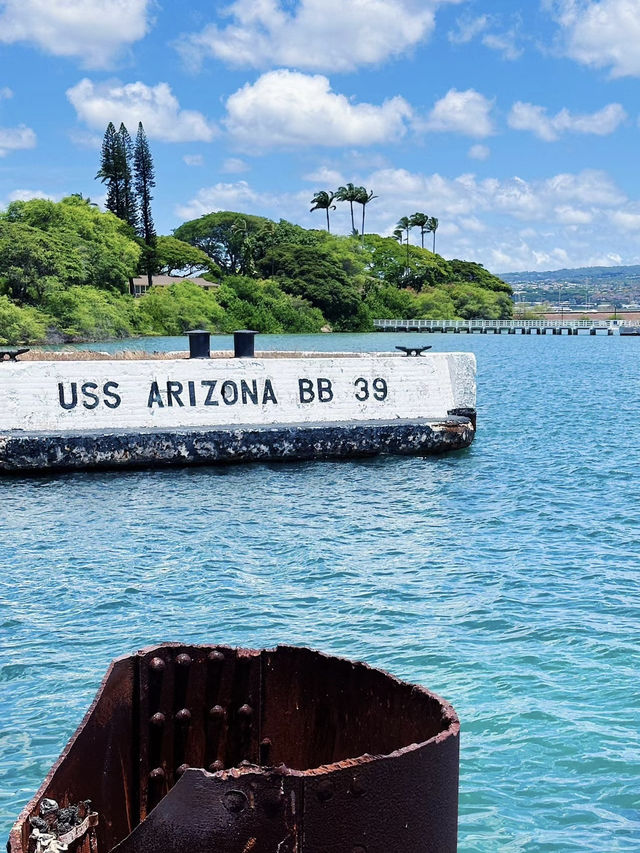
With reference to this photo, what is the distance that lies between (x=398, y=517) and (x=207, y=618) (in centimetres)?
441

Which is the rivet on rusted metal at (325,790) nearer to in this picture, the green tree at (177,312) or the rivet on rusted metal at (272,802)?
the rivet on rusted metal at (272,802)

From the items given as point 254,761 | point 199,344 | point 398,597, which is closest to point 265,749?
point 254,761

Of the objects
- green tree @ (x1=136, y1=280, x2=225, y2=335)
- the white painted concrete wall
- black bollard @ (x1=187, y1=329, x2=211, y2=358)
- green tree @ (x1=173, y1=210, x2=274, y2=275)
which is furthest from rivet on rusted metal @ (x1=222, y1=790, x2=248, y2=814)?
green tree @ (x1=173, y1=210, x2=274, y2=275)

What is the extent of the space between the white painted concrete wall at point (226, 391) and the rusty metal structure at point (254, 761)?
11230 millimetres

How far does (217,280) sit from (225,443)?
102396 mm

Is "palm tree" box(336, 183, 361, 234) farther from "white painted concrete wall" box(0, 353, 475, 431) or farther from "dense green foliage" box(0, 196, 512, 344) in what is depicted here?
"white painted concrete wall" box(0, 353, 475, 431)

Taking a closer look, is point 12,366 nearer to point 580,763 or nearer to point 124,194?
point 580,763

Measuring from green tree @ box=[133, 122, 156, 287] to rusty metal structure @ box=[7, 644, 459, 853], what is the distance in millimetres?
92392

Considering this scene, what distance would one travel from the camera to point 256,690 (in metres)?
3.95

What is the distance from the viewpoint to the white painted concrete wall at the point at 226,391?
1462 cm

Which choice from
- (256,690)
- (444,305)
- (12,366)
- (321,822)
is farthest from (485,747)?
(444,305)

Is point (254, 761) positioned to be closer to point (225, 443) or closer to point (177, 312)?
point (225, 443)

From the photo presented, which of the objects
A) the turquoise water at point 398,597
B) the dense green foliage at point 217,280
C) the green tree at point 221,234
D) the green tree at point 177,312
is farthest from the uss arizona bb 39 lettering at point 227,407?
the green tree at point 221,234

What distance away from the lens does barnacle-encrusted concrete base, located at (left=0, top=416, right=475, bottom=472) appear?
46.5ft
